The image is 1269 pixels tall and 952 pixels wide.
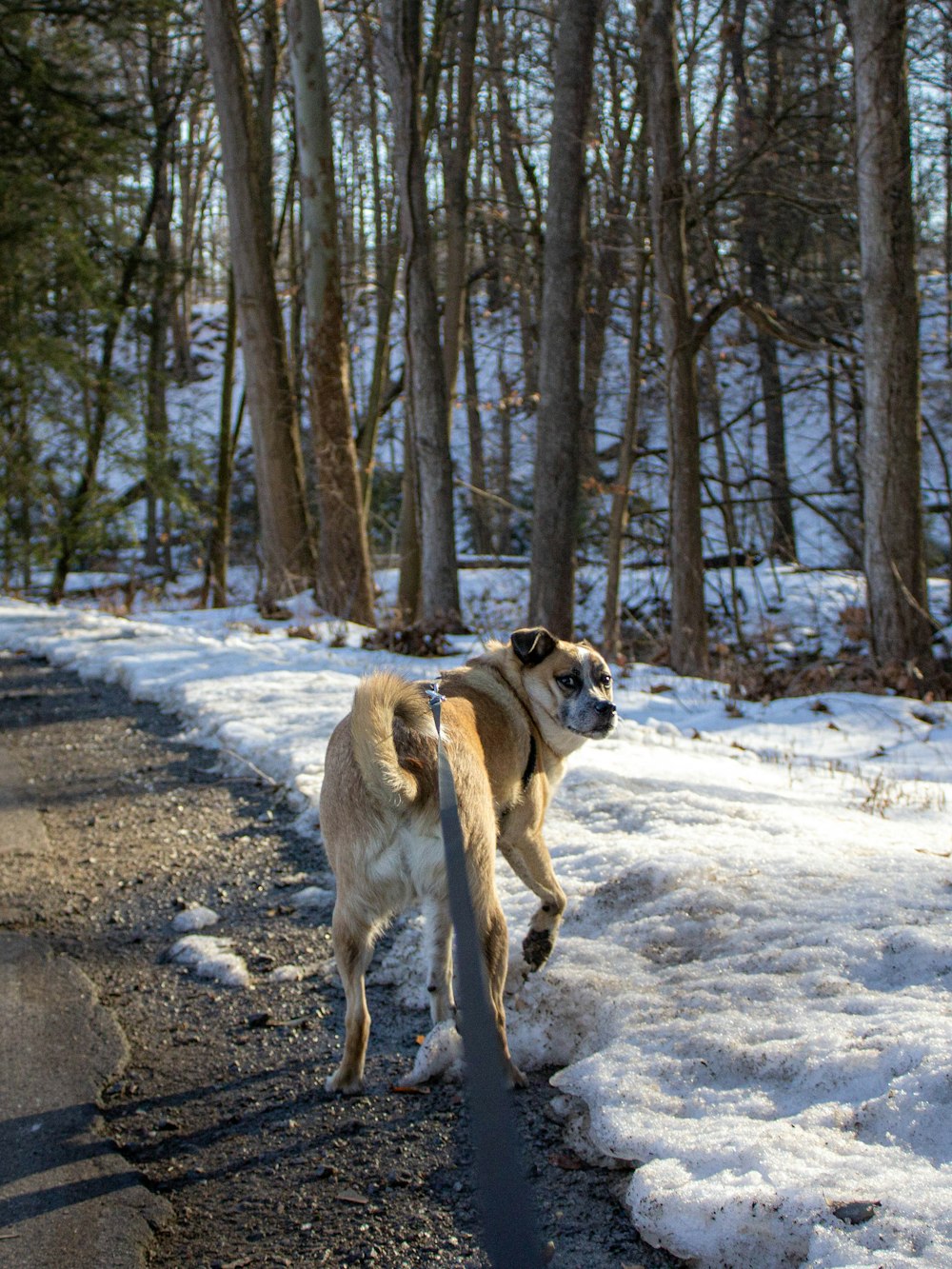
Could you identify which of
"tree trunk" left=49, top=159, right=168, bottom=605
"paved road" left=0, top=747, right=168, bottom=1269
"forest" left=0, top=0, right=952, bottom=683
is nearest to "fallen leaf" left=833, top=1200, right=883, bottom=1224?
"paved road" left=0, top=747, right=168, bottom=1269

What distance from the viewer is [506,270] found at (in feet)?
65.7

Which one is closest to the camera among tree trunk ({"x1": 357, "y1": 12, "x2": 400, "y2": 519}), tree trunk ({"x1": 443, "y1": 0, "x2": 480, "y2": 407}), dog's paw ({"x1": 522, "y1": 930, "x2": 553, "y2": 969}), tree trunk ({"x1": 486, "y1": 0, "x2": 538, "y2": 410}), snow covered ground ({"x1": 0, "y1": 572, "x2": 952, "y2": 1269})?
snow covered ground ({"x1": 0, "y1": 572, "x2": 952, "y2": 1269})

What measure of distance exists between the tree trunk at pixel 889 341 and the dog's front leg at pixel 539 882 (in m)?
7.82

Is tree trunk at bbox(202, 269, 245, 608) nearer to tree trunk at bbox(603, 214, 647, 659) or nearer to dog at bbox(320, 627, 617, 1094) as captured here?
tree trunk at bbox(603, 214, 647, 659)

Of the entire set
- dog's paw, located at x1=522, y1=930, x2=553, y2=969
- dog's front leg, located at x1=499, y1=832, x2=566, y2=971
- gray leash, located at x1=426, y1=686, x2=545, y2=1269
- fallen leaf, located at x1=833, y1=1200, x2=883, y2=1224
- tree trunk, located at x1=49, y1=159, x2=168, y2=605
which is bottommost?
fallen leaf, located at x1=833, y1=1200, x2=883, y2=1224

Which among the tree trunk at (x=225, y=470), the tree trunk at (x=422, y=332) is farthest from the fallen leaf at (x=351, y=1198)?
the tree trunk at (x=225, y=470)

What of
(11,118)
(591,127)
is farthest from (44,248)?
(591,127)

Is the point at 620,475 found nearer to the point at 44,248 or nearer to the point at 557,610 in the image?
the point at 557,610

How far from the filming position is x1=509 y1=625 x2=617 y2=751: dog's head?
4.51m

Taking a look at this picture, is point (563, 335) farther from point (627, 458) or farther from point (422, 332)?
point (627, 458)

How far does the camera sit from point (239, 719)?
320 inches

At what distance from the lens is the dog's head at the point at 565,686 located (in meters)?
4.51

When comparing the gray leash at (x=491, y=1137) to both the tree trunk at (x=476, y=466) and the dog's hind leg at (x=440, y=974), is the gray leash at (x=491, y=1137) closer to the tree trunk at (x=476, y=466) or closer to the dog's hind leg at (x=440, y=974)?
the dog's hind leg at (x=440, y=974)

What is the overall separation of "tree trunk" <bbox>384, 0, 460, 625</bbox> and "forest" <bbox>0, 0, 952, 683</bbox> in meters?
0.04
